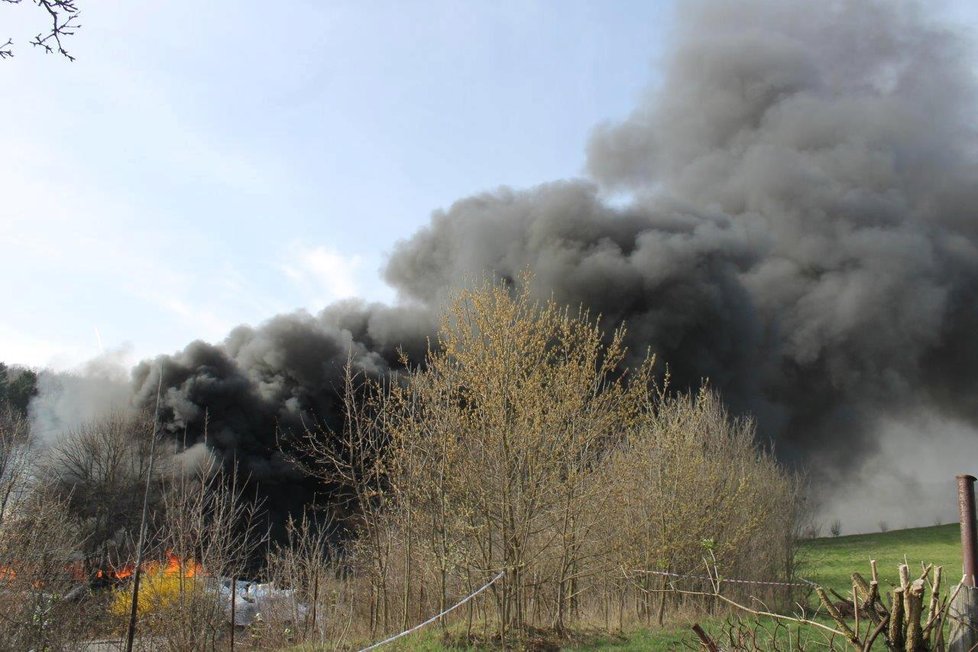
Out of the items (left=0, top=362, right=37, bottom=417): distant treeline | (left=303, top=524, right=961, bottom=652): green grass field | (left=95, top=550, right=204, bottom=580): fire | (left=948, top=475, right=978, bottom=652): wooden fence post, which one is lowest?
(left=303, top=524, right=961, bottom=652): green grass field

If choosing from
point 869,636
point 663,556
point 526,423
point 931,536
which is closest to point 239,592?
point 663,556

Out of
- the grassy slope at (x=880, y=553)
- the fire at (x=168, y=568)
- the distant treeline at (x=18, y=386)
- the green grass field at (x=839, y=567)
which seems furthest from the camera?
the distant treeline at (x=18, y=386)

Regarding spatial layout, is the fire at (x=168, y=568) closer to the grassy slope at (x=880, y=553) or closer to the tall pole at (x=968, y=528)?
the tall pole at (x=968, y=528)

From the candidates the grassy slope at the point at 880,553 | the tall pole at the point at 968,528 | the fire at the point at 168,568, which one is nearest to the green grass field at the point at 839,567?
the grassy slope at the point at 880,553

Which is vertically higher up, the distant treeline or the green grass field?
the distant treeline

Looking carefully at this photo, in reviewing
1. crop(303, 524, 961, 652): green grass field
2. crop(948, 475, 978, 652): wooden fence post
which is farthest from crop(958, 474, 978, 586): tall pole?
crop(303, 524, 961, 652): green grass field

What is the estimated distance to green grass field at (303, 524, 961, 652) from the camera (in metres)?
9.95

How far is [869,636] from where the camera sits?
232 cm

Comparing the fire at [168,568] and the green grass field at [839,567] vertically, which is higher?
the fire at [168,568]

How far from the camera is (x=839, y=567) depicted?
92.4 feet

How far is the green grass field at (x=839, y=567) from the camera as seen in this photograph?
9.95m

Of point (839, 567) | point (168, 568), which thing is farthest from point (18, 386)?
point (839, 567)

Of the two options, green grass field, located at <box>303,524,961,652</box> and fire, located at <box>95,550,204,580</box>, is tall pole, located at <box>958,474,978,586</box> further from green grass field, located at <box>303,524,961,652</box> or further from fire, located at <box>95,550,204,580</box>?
fire, located at <box>95,550,204,580</box>

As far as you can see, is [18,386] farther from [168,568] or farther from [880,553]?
[880,553]
